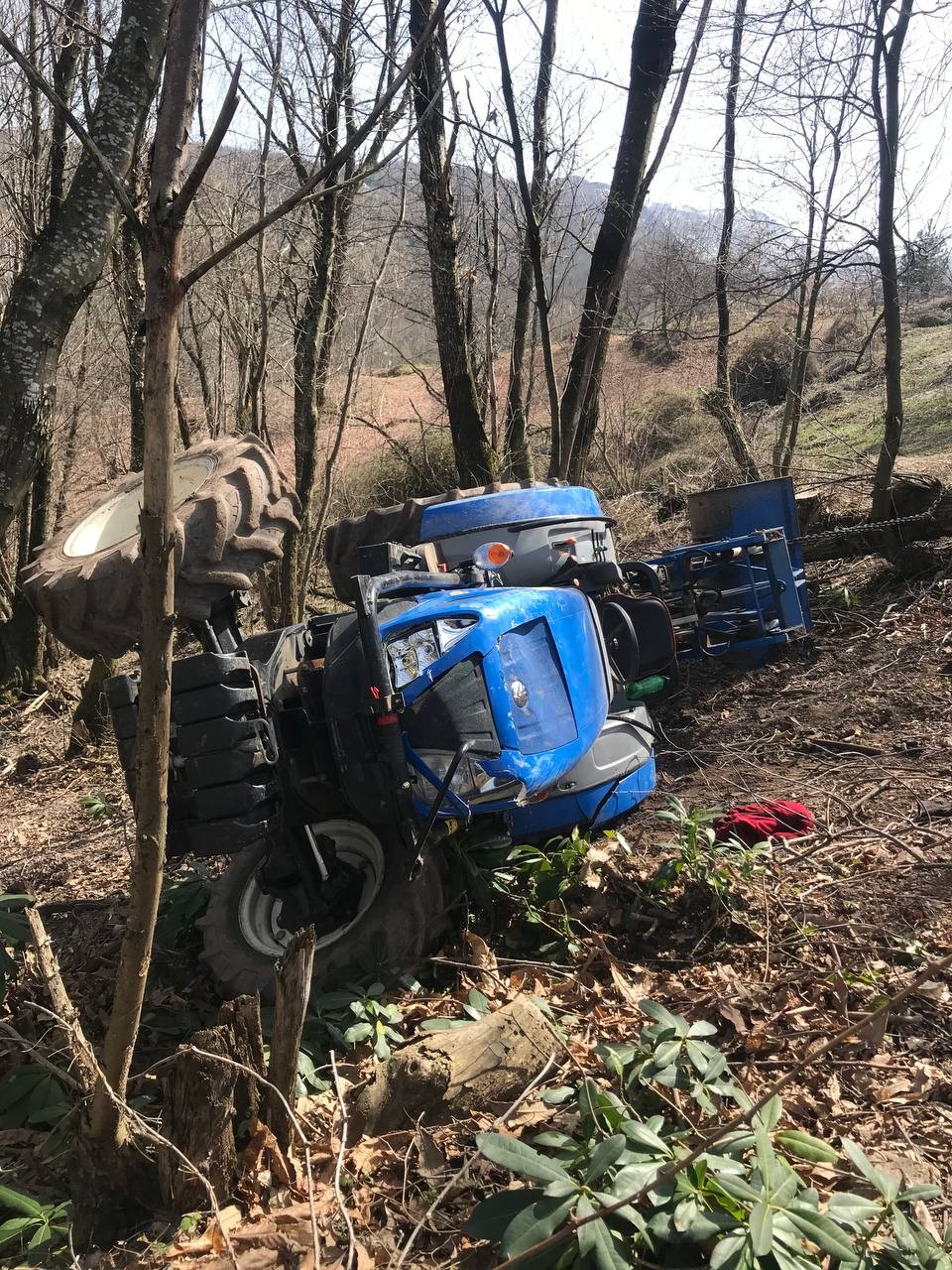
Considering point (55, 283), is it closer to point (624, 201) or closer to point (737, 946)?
point (737, 946)

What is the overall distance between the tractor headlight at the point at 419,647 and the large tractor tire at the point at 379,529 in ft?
5.64

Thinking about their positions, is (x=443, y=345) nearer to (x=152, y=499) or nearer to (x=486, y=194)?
(x=486, y=194)

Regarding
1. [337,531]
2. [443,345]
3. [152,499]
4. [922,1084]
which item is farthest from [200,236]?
[922,1084]

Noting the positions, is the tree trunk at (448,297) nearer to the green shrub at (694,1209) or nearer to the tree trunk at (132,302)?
the tree trunk at (132,302)

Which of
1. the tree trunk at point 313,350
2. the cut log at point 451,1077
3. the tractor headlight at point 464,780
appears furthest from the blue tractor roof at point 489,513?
the tree trunk at point 313,350

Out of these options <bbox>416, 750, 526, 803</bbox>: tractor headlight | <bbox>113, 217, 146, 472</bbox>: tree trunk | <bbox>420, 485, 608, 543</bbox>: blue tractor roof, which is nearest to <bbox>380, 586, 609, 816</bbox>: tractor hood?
<bbox>416, 750, 526, 803</bbox>: tractor headlight

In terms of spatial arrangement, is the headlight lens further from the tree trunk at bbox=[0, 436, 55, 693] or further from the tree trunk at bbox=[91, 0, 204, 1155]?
the tree trunk at bbox=[0, 436, 55, 693]

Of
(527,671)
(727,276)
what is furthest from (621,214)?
(527,671)

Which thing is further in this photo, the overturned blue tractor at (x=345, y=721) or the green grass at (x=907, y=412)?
the green grass at (x=907, y=412)

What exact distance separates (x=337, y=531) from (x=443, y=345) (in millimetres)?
4176

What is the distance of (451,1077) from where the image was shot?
270cm

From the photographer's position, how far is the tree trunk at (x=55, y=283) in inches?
162

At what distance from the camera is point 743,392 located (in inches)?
685

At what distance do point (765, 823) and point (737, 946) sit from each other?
2.98 feet
